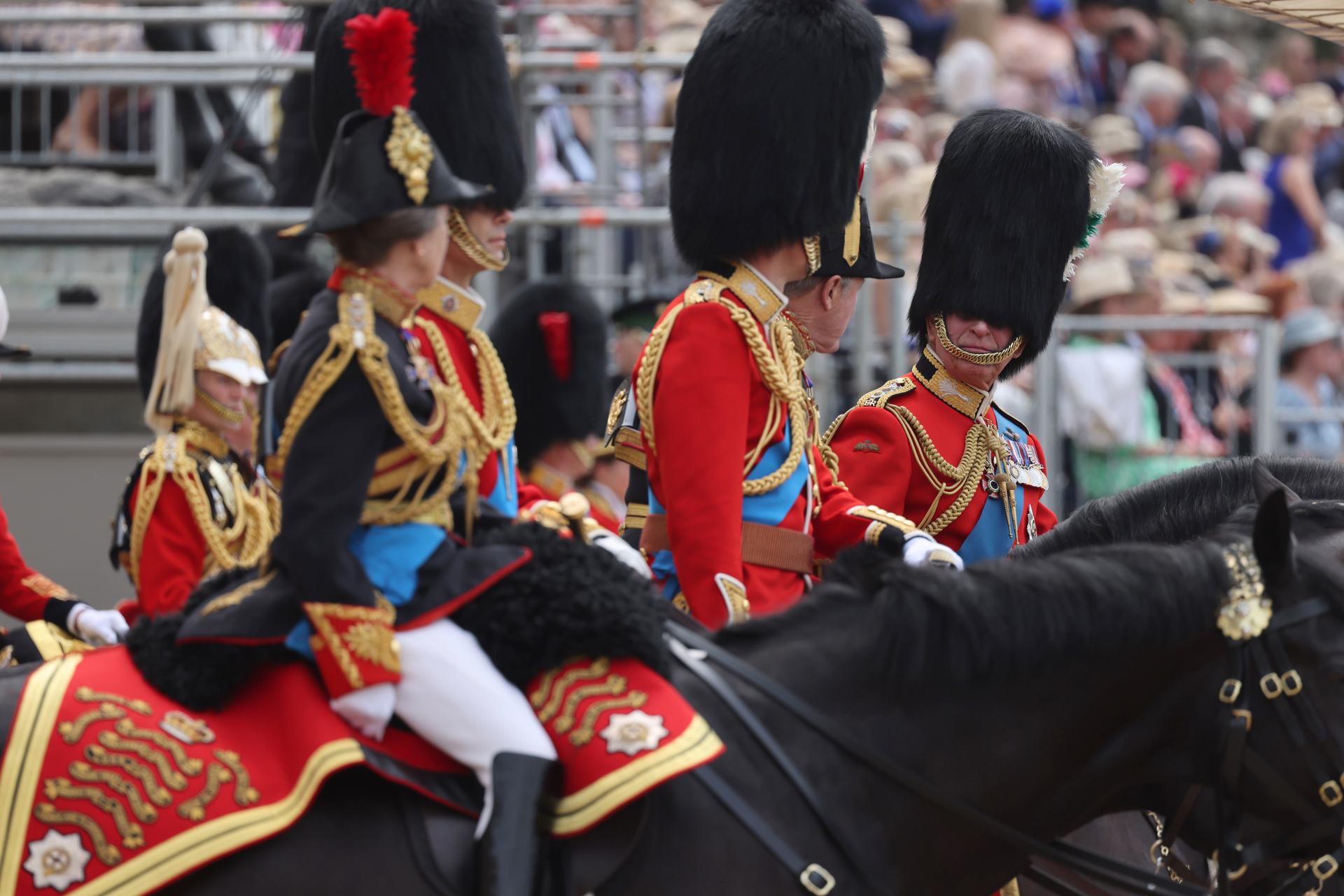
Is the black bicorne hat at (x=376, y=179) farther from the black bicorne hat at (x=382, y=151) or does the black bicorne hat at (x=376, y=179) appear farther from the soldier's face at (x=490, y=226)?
the soldier's face at (x=490, y=226)

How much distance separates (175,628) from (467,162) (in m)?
1.07

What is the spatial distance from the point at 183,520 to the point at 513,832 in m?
3.21

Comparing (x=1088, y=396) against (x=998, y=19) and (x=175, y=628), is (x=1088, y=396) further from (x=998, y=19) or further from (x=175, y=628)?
(x=998, y=19)

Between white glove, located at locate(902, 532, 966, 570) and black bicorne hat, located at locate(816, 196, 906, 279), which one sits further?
black bicorne hat, located at locate(816, 196, 906, 279)

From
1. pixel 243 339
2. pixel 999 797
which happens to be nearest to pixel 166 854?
pixel 999 797

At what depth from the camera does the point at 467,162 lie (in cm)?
367

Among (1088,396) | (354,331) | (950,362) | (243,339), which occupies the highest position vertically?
(354,331)

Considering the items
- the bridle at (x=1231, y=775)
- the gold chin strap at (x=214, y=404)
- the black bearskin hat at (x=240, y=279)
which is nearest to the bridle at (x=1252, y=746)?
the bridle at (x=1231, y=775)

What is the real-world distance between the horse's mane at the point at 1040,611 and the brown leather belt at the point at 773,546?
2.77 ft

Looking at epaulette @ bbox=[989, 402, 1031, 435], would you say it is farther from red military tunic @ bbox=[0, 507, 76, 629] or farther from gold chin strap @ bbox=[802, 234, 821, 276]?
red military tunic @ bbox=[0, 507, 76, 629]

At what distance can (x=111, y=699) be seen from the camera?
2.97 m

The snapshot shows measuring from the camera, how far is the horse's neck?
123 inches

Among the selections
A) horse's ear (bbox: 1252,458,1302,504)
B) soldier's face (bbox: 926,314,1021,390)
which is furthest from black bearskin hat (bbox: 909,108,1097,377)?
horse's ear (bbox: 1252,458,1302,504)

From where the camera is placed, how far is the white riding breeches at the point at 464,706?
115 inches
